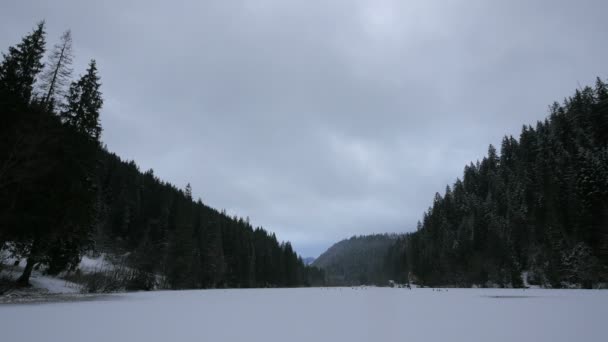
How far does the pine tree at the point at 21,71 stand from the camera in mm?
19141

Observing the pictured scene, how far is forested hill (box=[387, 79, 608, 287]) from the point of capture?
171ft

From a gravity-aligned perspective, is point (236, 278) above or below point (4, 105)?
below

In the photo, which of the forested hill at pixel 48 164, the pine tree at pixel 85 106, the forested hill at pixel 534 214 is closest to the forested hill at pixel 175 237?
the forested hill at pixel 48 164

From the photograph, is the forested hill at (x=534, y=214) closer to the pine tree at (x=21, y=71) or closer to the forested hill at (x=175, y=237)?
the forested hill at (x=175, y=237)

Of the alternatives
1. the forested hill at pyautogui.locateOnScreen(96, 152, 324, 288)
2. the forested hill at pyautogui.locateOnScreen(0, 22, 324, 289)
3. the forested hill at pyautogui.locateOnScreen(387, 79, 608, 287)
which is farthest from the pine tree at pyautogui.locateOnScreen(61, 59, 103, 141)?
the forested hill at pyautogui.locateOnScreen(387, 79, 608, 287)

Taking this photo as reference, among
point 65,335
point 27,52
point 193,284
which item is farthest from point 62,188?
point 193,284

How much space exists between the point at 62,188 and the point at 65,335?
16.4 metres

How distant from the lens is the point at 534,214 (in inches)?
2773

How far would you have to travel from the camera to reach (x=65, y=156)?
21.5 meters

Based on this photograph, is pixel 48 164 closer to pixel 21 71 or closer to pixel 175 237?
pixel 21 71

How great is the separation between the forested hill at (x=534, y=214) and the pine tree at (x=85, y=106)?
62.5 metres

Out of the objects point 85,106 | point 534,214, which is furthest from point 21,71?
point 534,214

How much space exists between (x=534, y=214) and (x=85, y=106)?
272 ft

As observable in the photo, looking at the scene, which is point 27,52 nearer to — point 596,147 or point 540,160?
point 596,147
